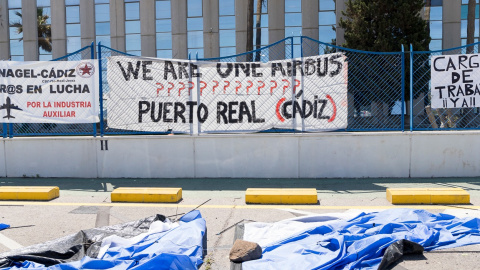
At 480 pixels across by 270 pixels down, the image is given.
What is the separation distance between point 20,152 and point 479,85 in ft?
30.7

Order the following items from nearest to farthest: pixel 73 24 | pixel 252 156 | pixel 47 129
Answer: pixel 252 156 → pixel 47 129 → pixel 73 24

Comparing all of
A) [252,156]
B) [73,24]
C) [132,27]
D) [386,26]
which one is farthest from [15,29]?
[252,156]

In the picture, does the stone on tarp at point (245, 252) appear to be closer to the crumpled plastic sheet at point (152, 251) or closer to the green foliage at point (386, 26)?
the crumpled plastic sheet at point (152, 251)

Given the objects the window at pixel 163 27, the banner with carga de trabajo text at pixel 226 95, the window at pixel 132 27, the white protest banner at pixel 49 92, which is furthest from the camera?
the window at pixel 132 27

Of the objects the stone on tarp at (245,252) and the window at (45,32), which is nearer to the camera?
the stone on tarp at (245,252)

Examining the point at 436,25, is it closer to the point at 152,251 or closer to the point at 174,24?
Result: the point at 174,24

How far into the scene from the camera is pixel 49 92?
30.4ft

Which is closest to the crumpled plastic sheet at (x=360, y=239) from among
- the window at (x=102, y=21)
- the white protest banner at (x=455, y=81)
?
the white protest banner at (x=455, y=81)

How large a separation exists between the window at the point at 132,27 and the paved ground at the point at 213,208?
1599 centimetres

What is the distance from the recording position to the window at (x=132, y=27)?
2412cm

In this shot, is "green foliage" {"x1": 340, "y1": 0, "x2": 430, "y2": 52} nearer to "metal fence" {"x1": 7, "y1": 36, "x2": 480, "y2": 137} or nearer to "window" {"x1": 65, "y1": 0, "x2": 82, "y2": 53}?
"metal fence" {"x1": 7, "y1": 36, "x2": 480, "y2": 137}

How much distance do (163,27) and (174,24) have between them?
742 millimetres

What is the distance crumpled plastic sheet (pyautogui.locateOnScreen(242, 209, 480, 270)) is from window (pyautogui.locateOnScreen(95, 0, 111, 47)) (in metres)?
21.6

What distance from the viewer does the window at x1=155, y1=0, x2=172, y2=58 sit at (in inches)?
940
